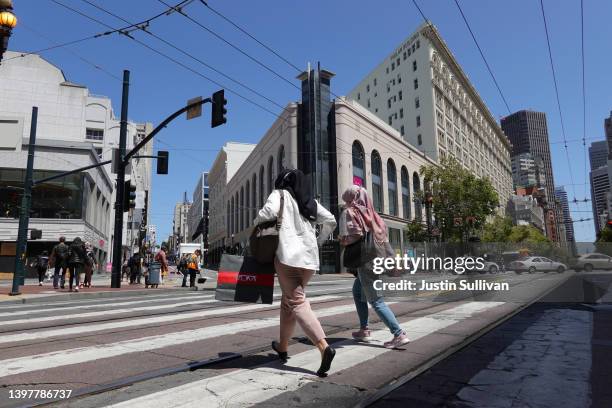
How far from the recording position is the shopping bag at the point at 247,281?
146 inches

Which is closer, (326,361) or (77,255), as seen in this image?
(326,361)

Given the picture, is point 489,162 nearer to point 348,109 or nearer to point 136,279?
point 348,109

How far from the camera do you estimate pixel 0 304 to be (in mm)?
10359

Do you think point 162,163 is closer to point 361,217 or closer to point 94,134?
point 361,217

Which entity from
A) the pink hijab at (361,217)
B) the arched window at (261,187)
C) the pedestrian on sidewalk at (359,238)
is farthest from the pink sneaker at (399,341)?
the arched window at (261,187)

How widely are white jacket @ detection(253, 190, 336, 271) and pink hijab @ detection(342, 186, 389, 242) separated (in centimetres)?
82

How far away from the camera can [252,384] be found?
3088 mm

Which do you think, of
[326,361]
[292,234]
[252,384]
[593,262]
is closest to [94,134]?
[593,262]

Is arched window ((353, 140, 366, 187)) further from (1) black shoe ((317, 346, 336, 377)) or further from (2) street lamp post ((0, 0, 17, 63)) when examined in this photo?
(1) black shoe ((317, 346, 336, 377))

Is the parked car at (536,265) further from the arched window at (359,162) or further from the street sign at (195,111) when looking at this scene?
the arched window at (359,162)

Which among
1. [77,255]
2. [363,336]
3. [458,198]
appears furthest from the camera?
[458,198]

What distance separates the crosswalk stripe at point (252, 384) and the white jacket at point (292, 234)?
85cm

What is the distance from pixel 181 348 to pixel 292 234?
73.2 inches

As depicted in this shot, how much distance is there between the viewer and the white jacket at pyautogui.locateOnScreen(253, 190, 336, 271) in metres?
3.41
